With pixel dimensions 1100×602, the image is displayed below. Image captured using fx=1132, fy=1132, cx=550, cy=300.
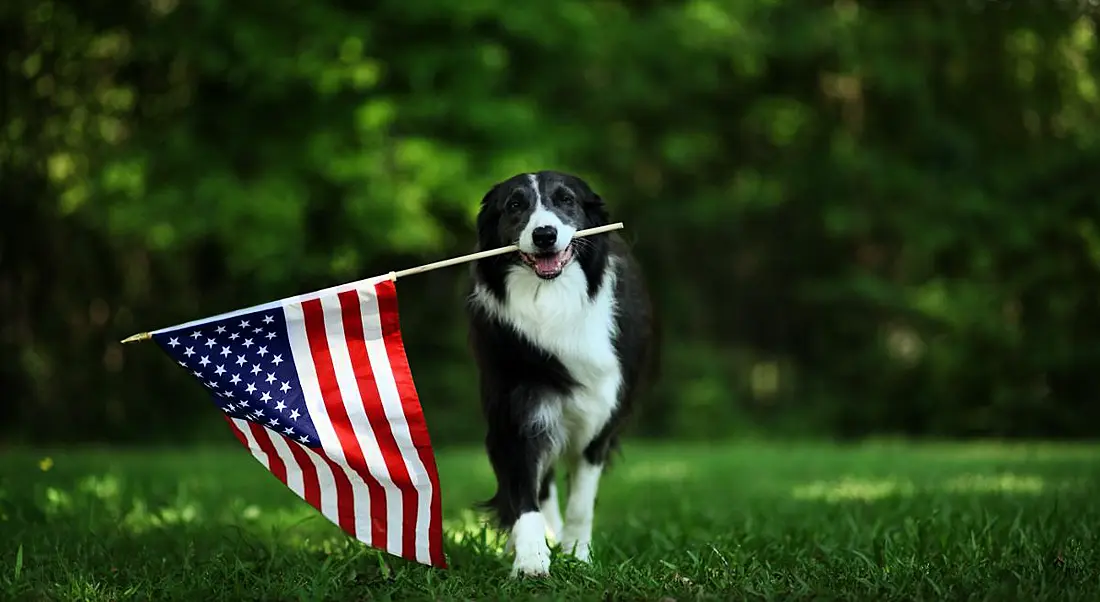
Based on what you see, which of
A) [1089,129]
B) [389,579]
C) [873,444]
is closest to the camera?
[389,579]

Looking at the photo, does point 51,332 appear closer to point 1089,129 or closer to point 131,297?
point 131,297

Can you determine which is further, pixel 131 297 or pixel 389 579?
pixel 131 297

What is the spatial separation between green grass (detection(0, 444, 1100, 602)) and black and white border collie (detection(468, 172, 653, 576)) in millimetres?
360

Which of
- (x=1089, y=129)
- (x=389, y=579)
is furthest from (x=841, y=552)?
(x=1089, y=129)

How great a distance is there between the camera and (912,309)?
16141 mm

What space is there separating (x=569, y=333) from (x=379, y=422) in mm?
913

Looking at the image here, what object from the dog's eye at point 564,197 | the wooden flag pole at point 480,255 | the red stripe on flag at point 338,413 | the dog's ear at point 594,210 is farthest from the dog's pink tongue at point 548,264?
the red stripe on flag at point 338,413

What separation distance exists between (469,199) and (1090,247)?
335 inches

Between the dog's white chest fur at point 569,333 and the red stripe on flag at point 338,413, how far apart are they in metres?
0.77

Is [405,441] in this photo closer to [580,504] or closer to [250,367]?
[250,367]

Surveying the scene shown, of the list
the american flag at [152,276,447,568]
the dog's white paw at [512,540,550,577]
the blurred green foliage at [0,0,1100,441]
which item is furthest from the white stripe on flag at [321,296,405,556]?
the blurred green foliage at [0,0,1100,441]

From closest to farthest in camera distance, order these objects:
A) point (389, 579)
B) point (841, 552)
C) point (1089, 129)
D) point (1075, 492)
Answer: point (389, 579) < point (841, 552) < point (1075, 492) < point (1089, 129)

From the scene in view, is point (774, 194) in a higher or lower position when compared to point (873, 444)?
higher

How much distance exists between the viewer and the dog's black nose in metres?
4.60
